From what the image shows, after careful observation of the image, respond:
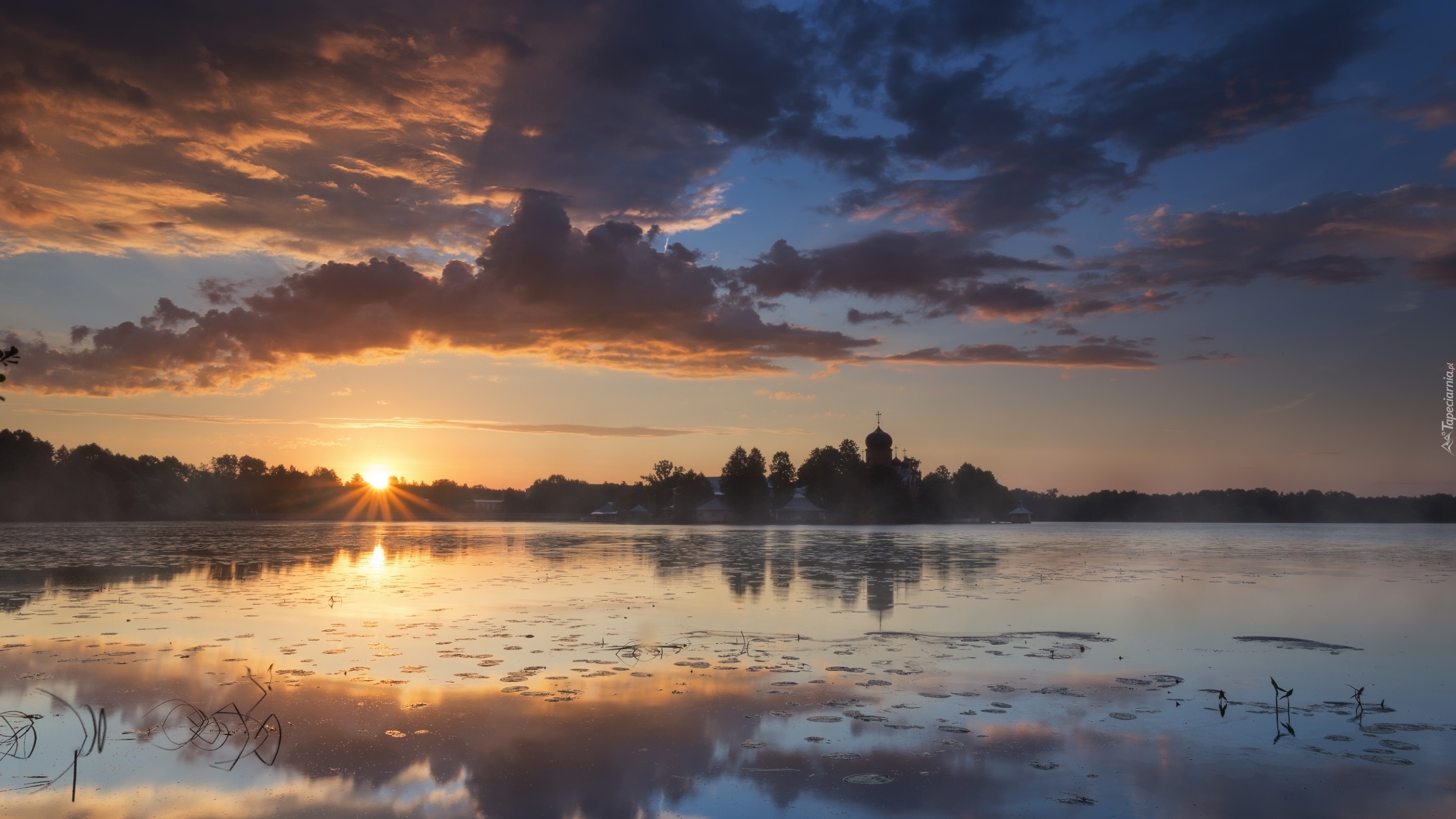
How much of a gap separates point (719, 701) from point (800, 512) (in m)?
117

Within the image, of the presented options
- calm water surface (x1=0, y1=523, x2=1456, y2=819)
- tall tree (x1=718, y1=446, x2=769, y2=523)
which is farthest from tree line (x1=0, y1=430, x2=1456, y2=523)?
calm water surface (x1=0, y1=523, x2=1456, y2=819)

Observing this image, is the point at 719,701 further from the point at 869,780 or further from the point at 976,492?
the point at 976,492

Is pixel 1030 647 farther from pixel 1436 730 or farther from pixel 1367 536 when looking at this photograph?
pixel 1367 536

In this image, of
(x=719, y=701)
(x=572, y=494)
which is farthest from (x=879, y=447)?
(x=719, y=701)

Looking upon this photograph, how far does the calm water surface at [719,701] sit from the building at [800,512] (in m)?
104

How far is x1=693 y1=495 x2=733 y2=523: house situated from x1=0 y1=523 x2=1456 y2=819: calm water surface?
11032cm

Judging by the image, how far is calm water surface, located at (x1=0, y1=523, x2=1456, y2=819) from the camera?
6.12 metres

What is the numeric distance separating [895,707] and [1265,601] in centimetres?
1402

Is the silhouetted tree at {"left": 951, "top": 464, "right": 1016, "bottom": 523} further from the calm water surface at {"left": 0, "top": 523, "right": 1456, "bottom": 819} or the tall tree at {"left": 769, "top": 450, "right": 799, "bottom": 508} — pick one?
the calm water surface at {"left": 0, "top": 523, "right": 1456, "bottom": 819}

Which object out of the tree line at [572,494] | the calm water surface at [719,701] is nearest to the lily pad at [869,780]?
the calm water surface at [719,701]

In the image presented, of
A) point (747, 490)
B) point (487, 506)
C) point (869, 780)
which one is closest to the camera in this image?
point (869, 780)

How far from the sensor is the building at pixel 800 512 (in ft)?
407

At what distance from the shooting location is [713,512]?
13162 centimetres

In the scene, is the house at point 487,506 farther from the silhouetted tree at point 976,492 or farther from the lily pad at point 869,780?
the lily pad at point 869,780
